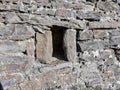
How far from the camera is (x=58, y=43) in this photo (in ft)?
9.92

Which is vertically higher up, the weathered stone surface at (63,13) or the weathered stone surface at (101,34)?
the weathered stone surface at (63,13)

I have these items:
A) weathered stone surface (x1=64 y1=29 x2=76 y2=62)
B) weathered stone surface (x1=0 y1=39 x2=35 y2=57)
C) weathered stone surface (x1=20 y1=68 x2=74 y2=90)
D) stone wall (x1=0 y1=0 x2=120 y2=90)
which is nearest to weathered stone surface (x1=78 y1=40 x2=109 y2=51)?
stone wall (x1=0 y1=0 x2=120 y2=90)

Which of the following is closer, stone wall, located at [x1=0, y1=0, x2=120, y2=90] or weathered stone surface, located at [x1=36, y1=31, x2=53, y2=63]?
stone wall, located at [x1=0, y1=0, x2=120, y2=90]

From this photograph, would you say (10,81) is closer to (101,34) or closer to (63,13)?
(63,13)

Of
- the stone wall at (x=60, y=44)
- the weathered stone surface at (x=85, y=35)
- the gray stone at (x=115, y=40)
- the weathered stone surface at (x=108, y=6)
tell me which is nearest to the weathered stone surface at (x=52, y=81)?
the stone wall at (x=60, y=44)

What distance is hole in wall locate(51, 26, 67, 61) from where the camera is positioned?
2.95 m

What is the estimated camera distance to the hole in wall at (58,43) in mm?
2953

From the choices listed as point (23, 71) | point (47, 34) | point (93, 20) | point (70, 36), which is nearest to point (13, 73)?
point (23, 71)

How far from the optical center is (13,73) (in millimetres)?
2539

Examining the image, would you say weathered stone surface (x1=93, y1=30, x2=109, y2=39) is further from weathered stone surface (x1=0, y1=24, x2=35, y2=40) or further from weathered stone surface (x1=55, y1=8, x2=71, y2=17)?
weathered stone surface (x1=0, y1=24, x2=35, y2=40)

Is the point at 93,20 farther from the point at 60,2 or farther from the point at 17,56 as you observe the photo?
the point at 17,56

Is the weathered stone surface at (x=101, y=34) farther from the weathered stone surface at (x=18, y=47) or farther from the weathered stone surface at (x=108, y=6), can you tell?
the weathered stone surface at (x=18, y=47)

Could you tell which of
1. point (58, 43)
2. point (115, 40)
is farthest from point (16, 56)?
point (115, 40)

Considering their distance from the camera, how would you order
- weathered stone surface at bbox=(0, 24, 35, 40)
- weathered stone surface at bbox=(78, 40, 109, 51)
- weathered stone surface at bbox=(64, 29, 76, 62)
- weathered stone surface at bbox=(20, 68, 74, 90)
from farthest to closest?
weathered stone surface at bbox=(78, 40, 109, 51) < weathered stone surface at bbox=(64, 29, 76, 62) < weathered stone surface at bbox=(20, 68, 74, 90) < weathered stone surface at bbox=(0, 24, 35, 40)
